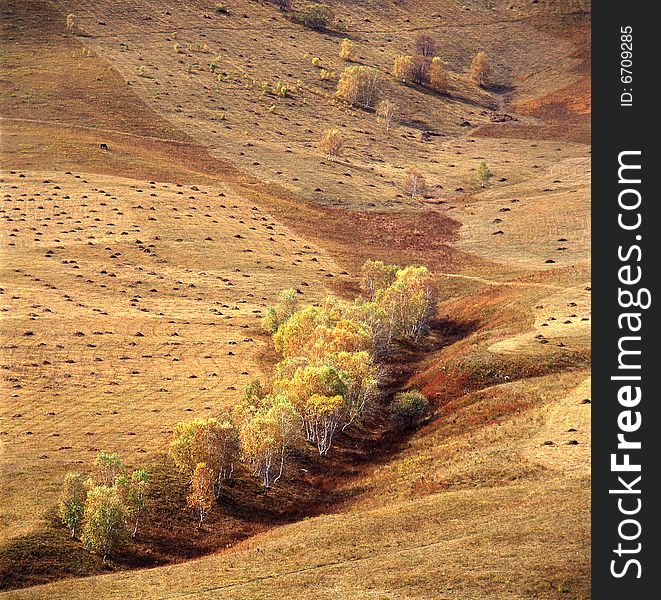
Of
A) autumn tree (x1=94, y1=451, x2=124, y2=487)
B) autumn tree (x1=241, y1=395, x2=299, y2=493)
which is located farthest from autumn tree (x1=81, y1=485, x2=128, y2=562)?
autumn tree (x1=241, y1=395, x2=299, y2=493)

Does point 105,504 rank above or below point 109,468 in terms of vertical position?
below

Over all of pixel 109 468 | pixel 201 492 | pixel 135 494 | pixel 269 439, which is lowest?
pixel 135 494

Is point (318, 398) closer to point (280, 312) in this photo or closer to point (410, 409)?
point (410, 409)

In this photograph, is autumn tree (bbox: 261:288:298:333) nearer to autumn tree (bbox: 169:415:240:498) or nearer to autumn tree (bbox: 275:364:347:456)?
autumn tree (bbox: 275:364:347:456)

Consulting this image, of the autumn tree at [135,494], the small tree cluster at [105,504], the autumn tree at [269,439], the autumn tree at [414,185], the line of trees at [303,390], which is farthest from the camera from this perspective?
the autumn tree at [414,185]

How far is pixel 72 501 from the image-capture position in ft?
253

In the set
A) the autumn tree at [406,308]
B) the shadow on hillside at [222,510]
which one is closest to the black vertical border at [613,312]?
the shadow on hillside at [222,510]

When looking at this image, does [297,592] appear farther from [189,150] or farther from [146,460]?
[189,150]

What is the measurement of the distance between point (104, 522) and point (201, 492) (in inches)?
402

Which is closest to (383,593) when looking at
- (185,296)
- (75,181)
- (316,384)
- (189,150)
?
(316,384)

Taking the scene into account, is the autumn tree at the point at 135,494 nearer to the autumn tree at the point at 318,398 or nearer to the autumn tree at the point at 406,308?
the autumn tree at the point at 318,398

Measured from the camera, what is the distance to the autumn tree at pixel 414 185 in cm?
19125

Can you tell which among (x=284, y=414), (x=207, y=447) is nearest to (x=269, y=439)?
(x=284, y=414)

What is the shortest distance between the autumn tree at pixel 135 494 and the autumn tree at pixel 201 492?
4.10 metres
